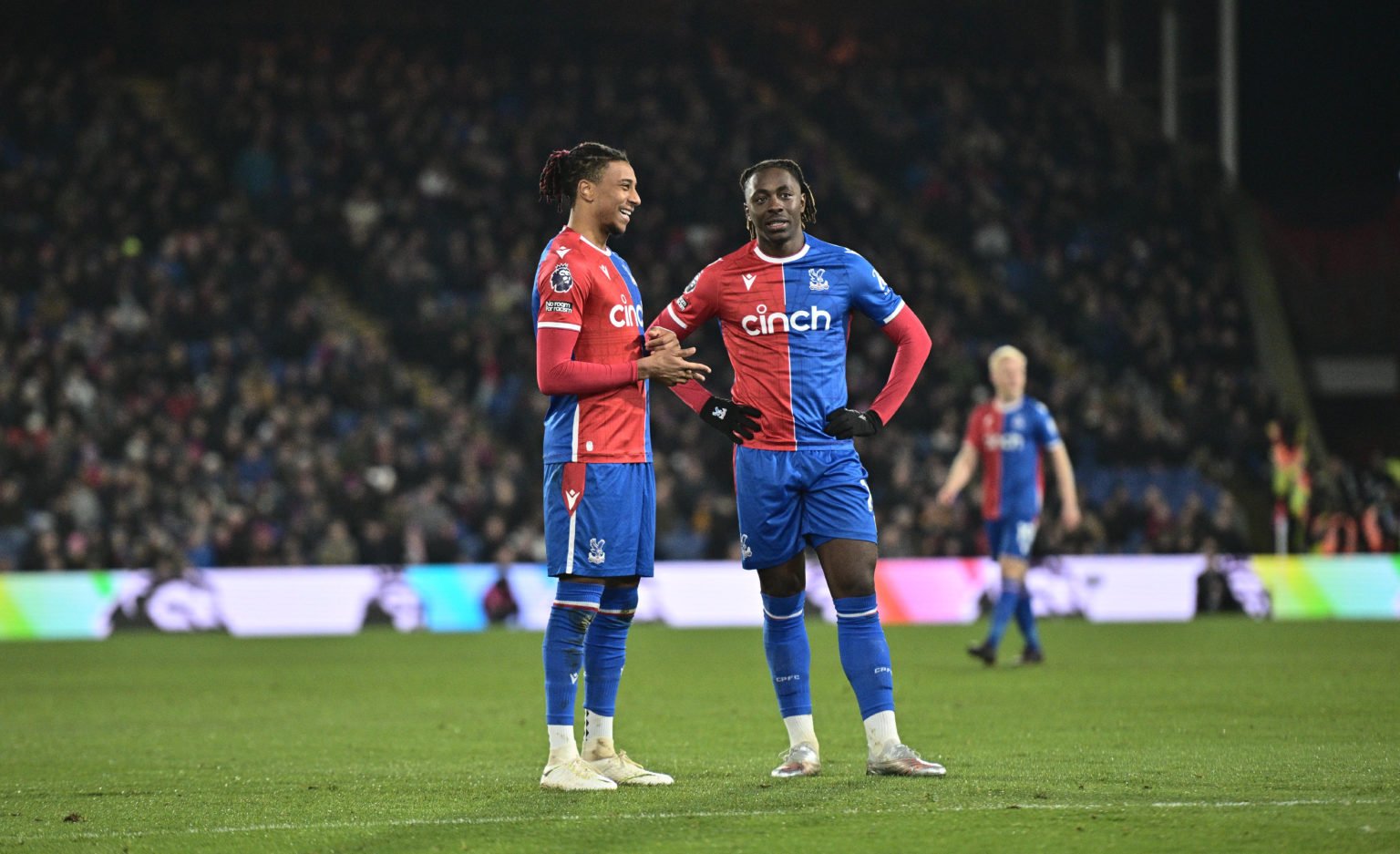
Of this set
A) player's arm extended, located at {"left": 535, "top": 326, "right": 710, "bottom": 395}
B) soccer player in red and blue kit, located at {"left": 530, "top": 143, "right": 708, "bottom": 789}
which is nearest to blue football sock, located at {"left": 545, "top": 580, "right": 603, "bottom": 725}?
soccer player in red and blue kit, located at {"left": 530, "top": 143, "right": 708, "bottom": 789}

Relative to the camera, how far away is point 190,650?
57.5 ft

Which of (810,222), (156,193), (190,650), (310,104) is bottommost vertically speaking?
(190,650)

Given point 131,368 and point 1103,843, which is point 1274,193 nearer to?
point 131,368

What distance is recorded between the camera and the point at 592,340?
710 centimetres

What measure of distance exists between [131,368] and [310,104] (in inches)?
282

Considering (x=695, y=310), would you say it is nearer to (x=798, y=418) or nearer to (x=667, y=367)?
(x=667, y=367)

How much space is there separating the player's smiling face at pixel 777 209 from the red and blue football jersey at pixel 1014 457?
707 cm

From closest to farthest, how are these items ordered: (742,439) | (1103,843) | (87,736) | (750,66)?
(1103,843) < (742,439) < (87,736) < (750,66)

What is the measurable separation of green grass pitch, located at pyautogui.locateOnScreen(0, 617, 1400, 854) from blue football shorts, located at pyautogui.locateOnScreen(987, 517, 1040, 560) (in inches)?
37.1

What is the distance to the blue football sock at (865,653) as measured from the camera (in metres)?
6.98

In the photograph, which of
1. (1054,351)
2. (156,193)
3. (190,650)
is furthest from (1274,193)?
(190,650)

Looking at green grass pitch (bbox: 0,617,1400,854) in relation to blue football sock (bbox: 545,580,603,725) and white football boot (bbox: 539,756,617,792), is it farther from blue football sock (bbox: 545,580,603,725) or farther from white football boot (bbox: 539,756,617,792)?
blue football sock (bbox: 545,580,603,725)

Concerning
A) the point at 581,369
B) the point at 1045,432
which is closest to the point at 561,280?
the point at 581,369

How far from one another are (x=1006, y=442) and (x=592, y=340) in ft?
25.4
